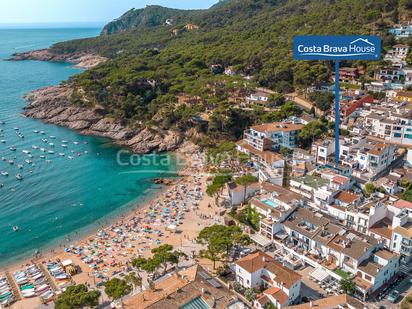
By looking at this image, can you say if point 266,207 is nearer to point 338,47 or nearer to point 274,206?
point 274,206

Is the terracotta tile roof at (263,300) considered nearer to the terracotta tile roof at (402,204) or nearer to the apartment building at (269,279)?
the apartment building at (269,279)

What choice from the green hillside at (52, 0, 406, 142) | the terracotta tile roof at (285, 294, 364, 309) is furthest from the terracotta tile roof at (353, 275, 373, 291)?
the green hillside at (52, 0, 406, 142)

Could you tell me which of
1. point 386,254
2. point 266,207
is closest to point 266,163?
point 266,207

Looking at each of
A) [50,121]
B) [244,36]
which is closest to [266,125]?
[50,121]

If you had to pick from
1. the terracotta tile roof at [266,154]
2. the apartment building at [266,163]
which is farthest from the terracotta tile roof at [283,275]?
the terracotta tile roof at [266,154]

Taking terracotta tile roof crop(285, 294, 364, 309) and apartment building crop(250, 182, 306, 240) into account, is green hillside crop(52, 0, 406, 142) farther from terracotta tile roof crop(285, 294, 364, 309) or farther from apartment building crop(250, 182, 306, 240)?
terracotta tile roof crop(285, 294, 364, 309)

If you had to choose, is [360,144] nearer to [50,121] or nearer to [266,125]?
[266,125]
